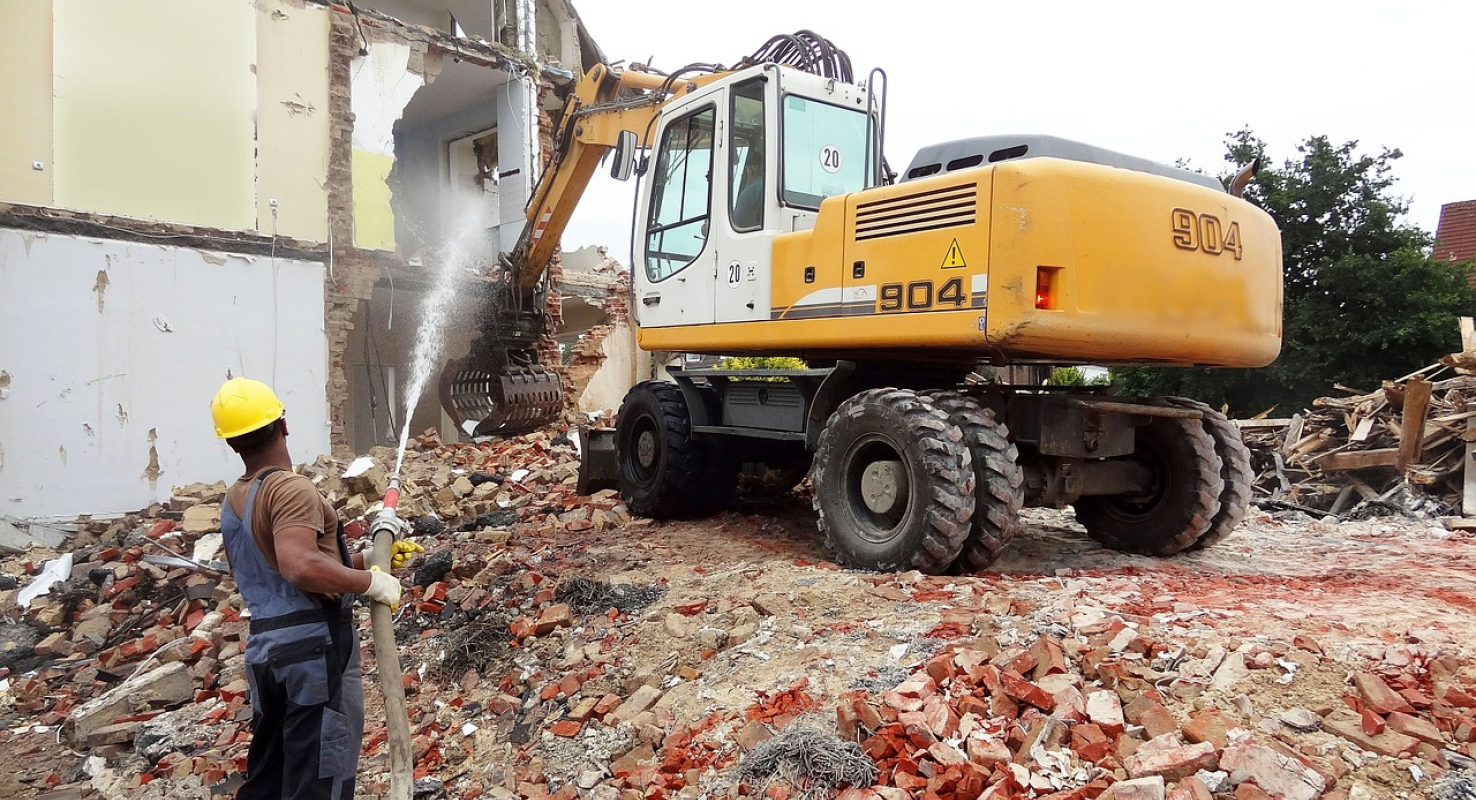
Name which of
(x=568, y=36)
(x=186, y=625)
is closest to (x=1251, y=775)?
(x=186, y=625)

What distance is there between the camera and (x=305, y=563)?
2.92 meters

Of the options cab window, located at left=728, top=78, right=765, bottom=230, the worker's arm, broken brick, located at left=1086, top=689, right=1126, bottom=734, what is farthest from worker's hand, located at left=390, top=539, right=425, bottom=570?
cab window, located at left=728, top=78, right=765, bottom=230

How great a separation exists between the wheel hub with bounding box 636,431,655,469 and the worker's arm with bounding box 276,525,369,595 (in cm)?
506

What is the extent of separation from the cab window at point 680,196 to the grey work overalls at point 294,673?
4317 millimetres

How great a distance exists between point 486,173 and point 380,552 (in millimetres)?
13267

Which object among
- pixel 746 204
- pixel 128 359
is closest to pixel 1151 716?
pixel 746 204

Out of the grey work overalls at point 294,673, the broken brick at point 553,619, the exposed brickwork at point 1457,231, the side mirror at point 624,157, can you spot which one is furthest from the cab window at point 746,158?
the exposed brickwork at point 1457,231

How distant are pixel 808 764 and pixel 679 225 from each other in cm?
478

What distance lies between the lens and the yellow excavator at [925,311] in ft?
16.4

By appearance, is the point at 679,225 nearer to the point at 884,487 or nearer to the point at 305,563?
the point at 884,487

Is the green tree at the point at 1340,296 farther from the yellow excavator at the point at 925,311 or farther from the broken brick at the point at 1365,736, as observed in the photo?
the broken brick at the point at 1365,736

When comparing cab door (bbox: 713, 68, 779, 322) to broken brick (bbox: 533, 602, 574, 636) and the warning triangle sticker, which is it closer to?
the warning triangle sticker

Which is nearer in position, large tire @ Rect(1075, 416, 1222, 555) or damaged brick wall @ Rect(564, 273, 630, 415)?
large tire @ Rect(1075, 416, 1222, 555)

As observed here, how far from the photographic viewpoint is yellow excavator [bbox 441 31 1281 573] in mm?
5008
